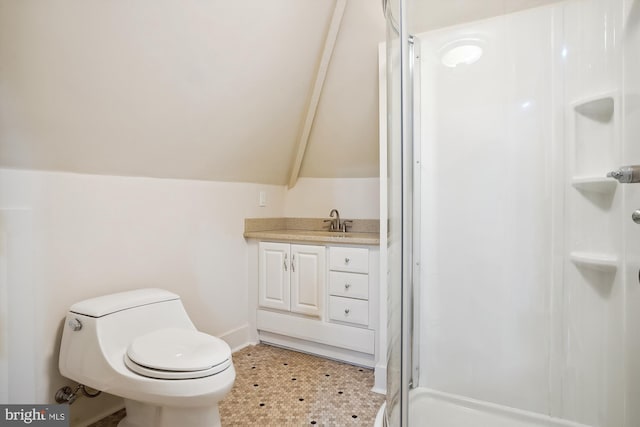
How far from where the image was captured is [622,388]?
51.3 inches

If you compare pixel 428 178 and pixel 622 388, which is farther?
pixel 428 178

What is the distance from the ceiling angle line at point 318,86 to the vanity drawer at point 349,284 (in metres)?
1.01

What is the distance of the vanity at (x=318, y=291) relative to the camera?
7.34 feet

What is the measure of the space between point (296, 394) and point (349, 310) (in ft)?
1.89

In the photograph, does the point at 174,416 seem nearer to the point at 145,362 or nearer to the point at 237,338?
the point at 145,362

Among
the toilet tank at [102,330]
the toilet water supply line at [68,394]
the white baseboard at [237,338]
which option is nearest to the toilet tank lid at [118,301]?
the toilet tank at [102,330]

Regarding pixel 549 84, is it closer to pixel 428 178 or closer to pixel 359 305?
pixel 428 178

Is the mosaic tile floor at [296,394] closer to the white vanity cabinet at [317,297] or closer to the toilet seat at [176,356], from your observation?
the white vanity cabinet at [317,297]

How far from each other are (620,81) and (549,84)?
25 cm

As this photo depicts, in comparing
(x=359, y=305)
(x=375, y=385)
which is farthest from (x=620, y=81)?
(x=375, y=385)

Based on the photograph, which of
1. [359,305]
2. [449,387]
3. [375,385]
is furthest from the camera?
[359,305]

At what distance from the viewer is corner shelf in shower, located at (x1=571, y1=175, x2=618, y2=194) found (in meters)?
1.29

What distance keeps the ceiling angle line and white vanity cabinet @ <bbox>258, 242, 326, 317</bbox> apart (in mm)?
721

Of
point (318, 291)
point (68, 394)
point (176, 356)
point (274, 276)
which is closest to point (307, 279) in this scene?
point (318, 291)
